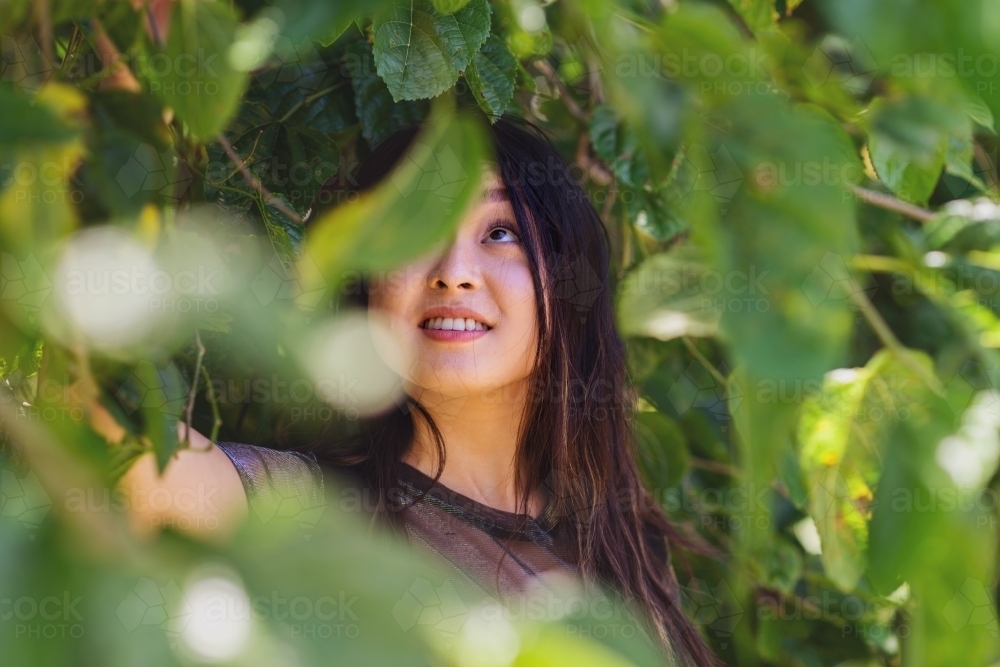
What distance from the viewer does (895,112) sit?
305 mm

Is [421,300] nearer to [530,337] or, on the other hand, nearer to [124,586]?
[530,337]

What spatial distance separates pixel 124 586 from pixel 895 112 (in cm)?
26

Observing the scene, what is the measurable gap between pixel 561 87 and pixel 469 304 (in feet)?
0.91

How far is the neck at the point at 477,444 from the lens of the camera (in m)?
0.93

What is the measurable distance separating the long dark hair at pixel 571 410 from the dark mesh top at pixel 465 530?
0.07 feet
